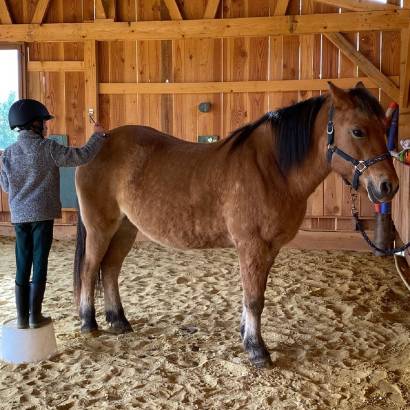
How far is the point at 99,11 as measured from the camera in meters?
6.96

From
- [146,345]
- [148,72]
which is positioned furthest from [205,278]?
[148,72]

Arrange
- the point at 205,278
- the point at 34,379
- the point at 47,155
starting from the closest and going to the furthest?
1. the point at 34,379
2. the point at 47,155
3. the point at 205,278

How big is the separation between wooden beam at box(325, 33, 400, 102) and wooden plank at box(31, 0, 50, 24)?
392 centimetres

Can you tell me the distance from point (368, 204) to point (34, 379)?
5135mm

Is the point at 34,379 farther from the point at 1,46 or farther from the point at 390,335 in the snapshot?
the point at 1,46

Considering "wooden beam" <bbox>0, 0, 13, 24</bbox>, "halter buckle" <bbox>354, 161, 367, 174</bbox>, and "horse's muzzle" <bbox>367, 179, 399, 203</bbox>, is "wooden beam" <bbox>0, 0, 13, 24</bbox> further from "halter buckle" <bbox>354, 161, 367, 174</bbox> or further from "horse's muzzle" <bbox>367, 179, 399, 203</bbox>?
"horse's muzzle" <bbox>367, 179, 399, 203</bbox>

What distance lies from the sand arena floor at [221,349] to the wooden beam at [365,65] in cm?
245

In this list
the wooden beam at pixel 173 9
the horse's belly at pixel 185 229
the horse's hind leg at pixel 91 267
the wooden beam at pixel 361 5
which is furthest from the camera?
the wooden beam at pixel 173 9

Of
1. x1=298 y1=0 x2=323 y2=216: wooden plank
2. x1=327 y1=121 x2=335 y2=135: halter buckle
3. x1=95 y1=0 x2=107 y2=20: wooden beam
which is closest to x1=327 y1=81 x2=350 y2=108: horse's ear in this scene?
x1=327 y1=121 x2=335 y2=135: halter buckle

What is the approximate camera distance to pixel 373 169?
104 inches

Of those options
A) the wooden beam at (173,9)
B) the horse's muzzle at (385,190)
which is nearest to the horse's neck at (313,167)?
the horse's muzzle at (385,190)

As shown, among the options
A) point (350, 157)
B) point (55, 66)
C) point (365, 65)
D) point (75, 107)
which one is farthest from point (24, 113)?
point (365, 65)

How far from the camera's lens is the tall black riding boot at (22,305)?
3.06m

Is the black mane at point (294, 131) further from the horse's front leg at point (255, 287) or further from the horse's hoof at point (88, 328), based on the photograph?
the horse's hoof at point (88, 328)
